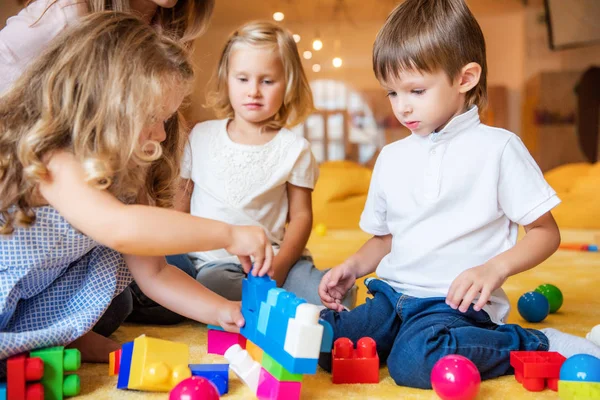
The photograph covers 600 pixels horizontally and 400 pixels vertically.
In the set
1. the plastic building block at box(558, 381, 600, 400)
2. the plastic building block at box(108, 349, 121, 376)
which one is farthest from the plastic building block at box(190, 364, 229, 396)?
the plastic building block at box(558, 381, 600, 400)

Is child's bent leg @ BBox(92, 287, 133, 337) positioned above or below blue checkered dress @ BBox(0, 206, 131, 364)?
below

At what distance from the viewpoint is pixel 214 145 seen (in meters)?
1.58

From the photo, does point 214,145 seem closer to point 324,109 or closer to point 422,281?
point 422,281

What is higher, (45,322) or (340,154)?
(45,322)

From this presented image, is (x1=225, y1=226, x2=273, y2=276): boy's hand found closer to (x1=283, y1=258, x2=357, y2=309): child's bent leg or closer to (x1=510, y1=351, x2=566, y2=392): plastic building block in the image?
(x1=510, y1=351, x2=566, y2=392): plastic building block

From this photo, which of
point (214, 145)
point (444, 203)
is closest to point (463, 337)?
point (444, 203)

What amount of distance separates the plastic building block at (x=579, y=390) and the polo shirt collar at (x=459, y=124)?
43 cm

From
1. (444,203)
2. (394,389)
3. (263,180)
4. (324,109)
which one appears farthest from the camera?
(324,109)

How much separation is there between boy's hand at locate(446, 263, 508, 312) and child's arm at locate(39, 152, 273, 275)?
11.1 inches

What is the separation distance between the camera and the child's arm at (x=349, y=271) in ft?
3.82

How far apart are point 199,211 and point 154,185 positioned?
0.41 metres

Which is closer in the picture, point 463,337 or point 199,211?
point 463,337

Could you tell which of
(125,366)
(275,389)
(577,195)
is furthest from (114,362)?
(577,195)

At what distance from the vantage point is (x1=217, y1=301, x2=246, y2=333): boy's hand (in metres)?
0.99
